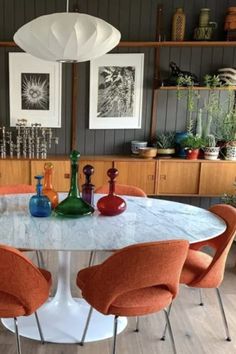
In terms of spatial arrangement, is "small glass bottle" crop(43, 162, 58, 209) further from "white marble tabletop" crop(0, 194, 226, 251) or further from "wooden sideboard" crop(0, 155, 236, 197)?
"wooden sideboard" crop(0, 155, 236, 197)

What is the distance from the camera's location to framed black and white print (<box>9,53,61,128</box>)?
388 cm

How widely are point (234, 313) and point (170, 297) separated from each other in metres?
1.03

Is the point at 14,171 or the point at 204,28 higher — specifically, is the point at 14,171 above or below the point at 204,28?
below

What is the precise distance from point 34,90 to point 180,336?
115 inches

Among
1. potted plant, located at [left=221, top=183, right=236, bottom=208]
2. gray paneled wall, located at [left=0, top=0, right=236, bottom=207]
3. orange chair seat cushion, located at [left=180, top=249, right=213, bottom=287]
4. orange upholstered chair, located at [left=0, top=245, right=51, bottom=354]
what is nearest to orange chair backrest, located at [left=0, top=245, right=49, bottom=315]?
orange upholstered chair, located at [left=0, top=245, right=51, bottom=354]

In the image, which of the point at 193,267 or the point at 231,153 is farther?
the point at 231,153

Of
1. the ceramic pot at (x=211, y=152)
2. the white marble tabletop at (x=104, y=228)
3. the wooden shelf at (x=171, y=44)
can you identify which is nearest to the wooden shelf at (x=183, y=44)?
the wooden shelf at (x=171, y=44)

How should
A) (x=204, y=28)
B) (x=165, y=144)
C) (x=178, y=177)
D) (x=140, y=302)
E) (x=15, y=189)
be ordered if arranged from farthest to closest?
(x=165, y=144), (x=178, y=177), (x=204, y=28), (x=15, y=189), (x=140, y=302)

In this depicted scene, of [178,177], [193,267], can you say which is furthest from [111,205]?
[178,177]

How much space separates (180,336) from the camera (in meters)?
2.20

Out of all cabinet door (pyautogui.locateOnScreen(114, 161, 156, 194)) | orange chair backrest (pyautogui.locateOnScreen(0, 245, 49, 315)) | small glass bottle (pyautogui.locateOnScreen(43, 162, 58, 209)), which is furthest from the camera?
cabinet door (pyautogui.locateOnScreen(114, 161, 156, 194))

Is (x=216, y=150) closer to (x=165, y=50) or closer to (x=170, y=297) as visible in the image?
(x=165, y=50)

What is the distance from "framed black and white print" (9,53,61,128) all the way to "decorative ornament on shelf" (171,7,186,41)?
129cm

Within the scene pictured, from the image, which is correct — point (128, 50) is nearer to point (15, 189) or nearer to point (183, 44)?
point (183, 44)
